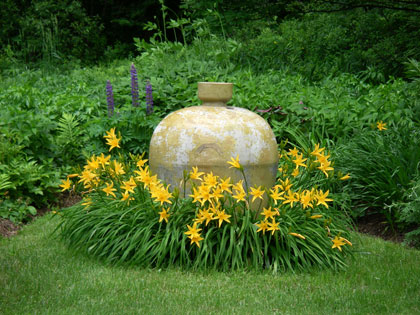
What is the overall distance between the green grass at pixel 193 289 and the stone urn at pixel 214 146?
0.87 meters

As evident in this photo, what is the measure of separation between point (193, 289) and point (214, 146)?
1.22 m

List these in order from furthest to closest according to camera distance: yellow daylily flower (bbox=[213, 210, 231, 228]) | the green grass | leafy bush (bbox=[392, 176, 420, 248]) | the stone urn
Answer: leafy bush (bbox=[392, 176, 420, 248]), the stone urn, yellow daylily flower (bbox=[213, 210, 231, 228]), the green grass

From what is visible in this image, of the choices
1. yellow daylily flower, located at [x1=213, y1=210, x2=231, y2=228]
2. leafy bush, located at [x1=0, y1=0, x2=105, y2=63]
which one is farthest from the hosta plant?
leafy bush, located at [x1=0, y1=0, x2=105, y2=63]

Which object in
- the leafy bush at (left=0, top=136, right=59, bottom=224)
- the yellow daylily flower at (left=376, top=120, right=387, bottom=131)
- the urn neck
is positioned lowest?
the leafy bush at (left=0, top=136, right=59, bottom=224)

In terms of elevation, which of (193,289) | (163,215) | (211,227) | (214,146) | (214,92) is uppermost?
(214,92)

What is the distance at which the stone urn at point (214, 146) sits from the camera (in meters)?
4.58

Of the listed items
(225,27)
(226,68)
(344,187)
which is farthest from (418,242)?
(225,27)

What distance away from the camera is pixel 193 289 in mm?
3936

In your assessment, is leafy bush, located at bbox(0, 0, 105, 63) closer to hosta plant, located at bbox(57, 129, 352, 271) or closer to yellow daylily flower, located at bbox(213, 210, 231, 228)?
hosta plant, located at bbox(57, 129, 352, 271)

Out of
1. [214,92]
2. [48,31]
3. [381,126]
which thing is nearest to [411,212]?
[381,126]

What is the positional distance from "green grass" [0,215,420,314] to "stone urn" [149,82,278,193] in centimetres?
87

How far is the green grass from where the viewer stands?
3.64 metres

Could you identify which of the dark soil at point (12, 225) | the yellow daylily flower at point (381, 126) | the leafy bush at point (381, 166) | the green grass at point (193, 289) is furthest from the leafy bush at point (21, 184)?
the yellow daylily flower at point (381, 126)

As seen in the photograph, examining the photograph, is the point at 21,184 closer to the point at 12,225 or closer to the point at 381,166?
the point at 12,225
